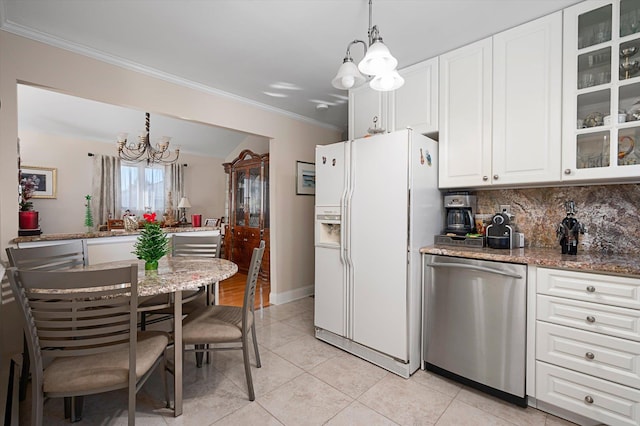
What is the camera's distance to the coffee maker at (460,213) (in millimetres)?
2379

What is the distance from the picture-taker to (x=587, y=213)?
205 cm

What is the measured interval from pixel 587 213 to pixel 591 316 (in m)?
0.86

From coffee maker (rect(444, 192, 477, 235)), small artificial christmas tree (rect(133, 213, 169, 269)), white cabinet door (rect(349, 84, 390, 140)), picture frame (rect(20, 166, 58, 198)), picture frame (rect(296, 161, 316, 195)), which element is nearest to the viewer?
small artificial christmas tree (rect(133, 213, 169, 269))

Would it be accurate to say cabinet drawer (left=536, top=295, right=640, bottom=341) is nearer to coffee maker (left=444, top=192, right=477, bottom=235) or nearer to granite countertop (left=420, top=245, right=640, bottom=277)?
granite countertop (left=420, top=245, right=640, bottom=277)

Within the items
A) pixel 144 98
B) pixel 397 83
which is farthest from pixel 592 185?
pixel 144 98

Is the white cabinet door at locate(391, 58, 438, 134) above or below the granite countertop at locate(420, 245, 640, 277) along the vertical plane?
above

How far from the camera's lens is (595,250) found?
2.01 meters

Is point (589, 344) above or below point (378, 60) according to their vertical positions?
below

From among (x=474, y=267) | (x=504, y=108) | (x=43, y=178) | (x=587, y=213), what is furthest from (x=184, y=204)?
(x=587, y=213)

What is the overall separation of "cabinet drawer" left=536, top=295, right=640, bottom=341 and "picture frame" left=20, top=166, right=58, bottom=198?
266 inches

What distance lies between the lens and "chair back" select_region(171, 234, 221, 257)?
260 centimetres

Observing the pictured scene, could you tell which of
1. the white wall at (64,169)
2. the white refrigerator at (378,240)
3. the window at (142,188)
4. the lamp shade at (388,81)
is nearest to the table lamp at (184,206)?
the window at (142,188)

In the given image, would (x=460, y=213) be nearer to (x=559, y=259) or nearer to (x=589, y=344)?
(x=559, y=259)

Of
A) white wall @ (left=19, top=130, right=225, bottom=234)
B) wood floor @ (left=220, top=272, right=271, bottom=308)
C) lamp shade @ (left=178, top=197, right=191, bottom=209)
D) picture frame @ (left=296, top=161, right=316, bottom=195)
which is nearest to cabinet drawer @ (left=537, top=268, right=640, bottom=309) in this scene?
wood floor @ (left=220, top=272, right=271, bottom=308)
